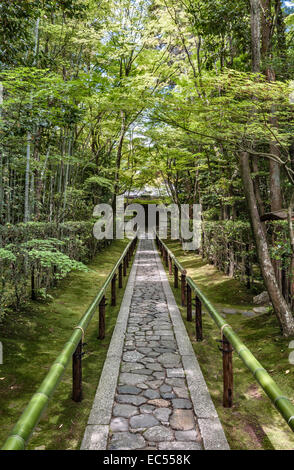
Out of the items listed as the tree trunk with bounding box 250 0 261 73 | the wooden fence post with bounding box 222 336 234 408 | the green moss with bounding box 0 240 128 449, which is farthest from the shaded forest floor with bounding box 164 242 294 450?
the tree trunk with bounding box 250 0 261 73

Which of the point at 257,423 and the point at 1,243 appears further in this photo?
the point at 1,243

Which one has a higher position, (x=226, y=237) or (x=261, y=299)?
(x=226, y=237)

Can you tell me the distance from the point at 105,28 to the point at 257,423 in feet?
41.3

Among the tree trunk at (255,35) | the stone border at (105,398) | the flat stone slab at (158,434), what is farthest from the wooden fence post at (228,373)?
the tree trunk at (255,35)

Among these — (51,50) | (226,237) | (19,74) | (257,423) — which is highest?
(51,50)

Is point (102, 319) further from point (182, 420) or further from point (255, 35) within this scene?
point (255, 35)

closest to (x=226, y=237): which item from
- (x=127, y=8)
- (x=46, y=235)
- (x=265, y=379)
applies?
(x=46, y=235)

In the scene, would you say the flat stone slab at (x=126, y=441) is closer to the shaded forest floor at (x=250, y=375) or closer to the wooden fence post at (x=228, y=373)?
the shaded forest floor at (x=250, y=375)

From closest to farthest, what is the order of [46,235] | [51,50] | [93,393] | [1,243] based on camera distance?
[93,393] < [1,243] < [46,235] < [51,50]

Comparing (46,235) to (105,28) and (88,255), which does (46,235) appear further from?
(105,28)

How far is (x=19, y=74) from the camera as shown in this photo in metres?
4.20

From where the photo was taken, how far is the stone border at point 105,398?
2.67m
